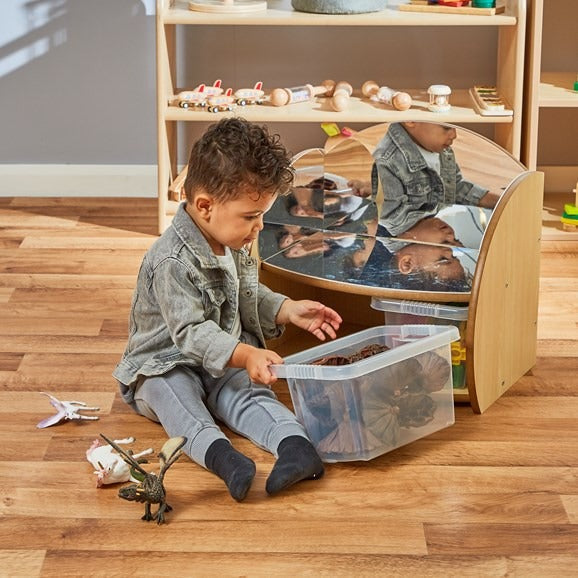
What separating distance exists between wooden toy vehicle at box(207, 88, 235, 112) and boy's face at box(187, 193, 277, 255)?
906 mm

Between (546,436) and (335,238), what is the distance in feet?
1.79

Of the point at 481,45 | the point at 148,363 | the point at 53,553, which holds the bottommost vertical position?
the point at 53,553

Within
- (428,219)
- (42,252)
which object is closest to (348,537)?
(428,219)

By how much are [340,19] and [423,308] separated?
96 centimetres

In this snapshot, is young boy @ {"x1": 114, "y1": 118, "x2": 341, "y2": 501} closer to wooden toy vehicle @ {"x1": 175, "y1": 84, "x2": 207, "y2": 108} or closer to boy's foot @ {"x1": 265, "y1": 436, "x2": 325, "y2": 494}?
boy's foot @ {"x1": 265, "y1": 436, "x2": 325, "y2": 494}

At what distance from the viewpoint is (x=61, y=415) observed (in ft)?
5.96

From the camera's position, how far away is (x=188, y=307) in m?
1.70

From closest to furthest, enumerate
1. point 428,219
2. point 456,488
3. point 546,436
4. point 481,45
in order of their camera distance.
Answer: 1. point 456,488
2. point 546,436
3. point 428,219
4. point 481,45

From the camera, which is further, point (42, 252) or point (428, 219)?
point (42, 252)

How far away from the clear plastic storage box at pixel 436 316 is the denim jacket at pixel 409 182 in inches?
8.0

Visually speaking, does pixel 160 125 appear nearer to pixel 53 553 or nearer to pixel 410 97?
pixel 410 97

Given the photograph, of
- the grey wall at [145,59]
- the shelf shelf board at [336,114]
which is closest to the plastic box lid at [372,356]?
the shelf shelf board at [336,114]

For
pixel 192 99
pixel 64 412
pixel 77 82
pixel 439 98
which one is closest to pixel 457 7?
pixel 439 98

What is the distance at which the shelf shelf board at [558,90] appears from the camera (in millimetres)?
2559
